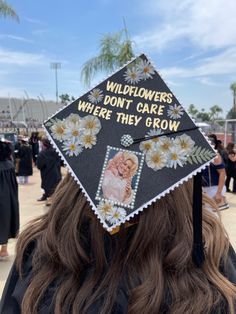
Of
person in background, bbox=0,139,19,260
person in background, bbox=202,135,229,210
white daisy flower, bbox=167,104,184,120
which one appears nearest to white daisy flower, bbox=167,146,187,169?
white daisy flower, bbox=167,104,184,120

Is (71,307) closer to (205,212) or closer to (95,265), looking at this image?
(95,265)

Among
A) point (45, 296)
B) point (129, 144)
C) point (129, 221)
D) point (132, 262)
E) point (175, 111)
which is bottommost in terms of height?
point (45, 296)

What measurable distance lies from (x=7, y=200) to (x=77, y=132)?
3.85m

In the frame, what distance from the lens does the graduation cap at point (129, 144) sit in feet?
3.83

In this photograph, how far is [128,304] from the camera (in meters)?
1.09

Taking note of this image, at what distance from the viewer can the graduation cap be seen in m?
1.17

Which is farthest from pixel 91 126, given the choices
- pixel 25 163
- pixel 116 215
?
pixel 25 163

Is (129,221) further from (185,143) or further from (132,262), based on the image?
(185,143)

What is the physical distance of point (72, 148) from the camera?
1247 millimetres

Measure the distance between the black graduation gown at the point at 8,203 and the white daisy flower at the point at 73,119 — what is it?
3.78m

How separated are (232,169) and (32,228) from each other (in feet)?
29.6

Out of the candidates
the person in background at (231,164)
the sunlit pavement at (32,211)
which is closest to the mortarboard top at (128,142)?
the sunlit pavement at (32,211)

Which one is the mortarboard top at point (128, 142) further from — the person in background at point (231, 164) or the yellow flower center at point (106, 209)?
→ the person in background at point (231, 164)

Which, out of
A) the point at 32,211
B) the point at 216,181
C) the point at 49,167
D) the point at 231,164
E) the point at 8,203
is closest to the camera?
the point at 8,203
